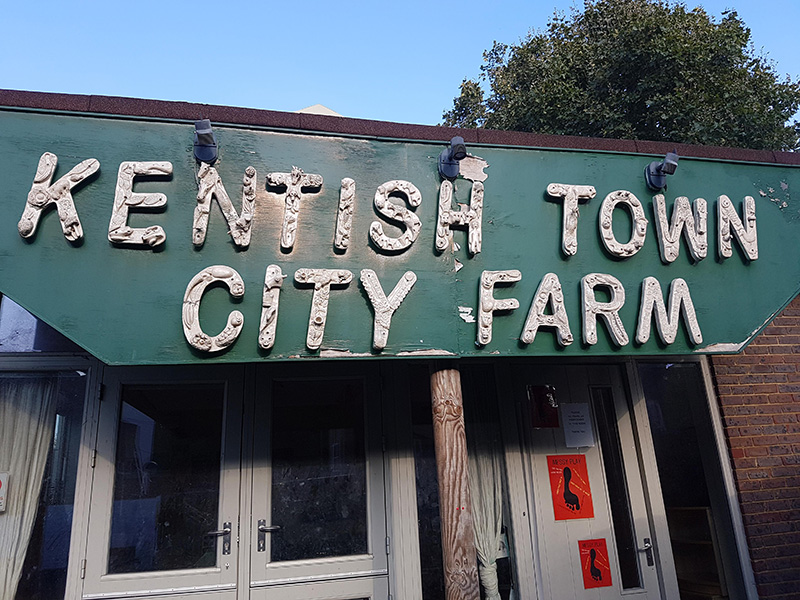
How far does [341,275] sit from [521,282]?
42.6 inches

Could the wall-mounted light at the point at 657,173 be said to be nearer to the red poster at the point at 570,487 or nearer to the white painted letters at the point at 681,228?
the white painted letters at the point at 681,228

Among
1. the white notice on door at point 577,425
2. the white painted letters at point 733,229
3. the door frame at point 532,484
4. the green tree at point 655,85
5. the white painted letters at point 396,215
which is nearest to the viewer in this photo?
the white painted letters at point 396,215

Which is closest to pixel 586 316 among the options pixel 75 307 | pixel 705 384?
pixel 705 384

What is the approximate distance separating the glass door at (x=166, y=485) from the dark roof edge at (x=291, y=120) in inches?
71.3

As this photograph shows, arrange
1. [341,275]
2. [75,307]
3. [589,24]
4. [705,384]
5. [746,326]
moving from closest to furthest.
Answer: [75,307]
[341,275]
[746,326]
[705,384]
[589,24]

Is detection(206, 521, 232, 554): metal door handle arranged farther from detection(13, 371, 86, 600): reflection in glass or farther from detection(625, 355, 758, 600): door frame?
detection(625, 355, 758, 600): door frame

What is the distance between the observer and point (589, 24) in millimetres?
13805

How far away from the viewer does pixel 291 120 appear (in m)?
3.33

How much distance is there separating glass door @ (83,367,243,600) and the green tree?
34.7ft

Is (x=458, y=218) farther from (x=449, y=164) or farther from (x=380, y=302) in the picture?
(x=380, y=302)

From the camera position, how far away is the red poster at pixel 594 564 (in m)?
4.26

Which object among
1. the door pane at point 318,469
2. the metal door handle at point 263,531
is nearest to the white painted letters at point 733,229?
the door pane at point 318,469

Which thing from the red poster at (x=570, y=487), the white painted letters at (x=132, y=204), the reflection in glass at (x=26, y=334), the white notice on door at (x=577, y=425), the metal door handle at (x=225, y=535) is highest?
the white painted letters at (x=132, y=204)

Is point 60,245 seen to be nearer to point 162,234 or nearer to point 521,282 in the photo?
point 162,234
